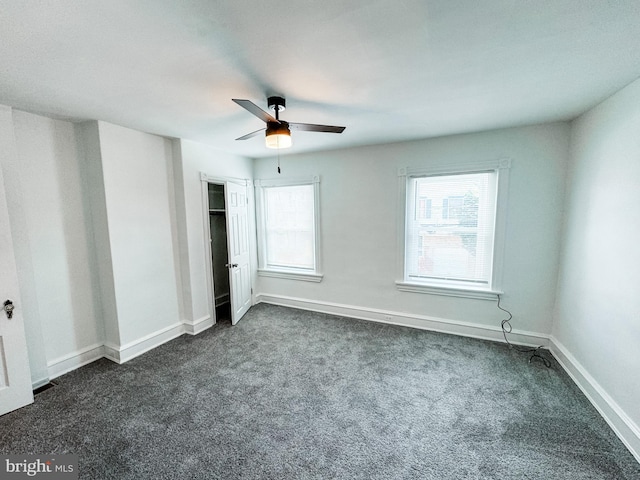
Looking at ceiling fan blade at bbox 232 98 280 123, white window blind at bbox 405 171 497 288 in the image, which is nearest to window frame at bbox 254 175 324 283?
white window blind at bbox 405 171 497 288

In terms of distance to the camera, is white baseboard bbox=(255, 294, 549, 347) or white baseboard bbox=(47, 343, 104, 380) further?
white baseboard bbox=(255, 294, 549, 347)

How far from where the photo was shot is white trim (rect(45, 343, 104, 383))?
8.59 feet

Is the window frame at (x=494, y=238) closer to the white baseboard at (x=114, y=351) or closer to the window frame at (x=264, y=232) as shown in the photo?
the window frame at (x=264, y=232)

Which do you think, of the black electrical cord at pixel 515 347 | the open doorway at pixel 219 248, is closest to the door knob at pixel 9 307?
the open doorway at pixel 219 248

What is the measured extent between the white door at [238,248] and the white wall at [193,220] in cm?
31

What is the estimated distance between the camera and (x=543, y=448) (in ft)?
5.82

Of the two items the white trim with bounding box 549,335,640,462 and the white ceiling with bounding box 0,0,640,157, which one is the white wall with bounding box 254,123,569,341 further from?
the white ceiling with bounding box 0,0,640,157

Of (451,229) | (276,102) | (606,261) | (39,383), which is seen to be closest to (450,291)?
(451,229)

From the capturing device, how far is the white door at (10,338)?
2.14 meters

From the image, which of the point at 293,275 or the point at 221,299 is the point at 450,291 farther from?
the point at 221,299

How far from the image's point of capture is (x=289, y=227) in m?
4.42

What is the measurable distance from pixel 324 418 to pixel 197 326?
2.23 m

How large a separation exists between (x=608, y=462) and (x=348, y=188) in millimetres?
3345

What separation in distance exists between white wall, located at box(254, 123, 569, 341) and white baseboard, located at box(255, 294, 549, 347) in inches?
1.0
